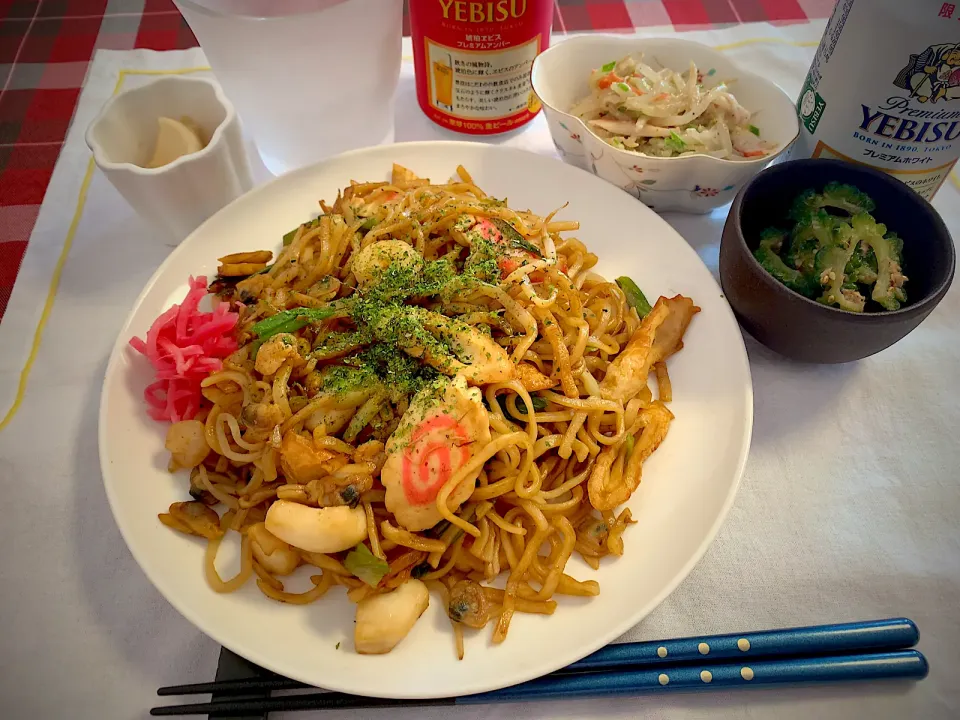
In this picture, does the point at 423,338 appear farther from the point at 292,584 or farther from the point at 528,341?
the point at 292,584

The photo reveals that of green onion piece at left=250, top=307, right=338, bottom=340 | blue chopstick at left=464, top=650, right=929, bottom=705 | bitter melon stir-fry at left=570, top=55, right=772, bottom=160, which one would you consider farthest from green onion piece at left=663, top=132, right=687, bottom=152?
blue chopstick at left=464, top=650, right=929, bottom=705

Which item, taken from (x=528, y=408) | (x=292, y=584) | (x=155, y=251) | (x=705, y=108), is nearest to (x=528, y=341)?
(x=528, y=408)

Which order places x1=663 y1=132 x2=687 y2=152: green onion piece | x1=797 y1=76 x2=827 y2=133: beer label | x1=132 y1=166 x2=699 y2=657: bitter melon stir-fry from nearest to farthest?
x1=132 y1=166 x2=699 y2=657: bitter melon stir-fry
x1=797 y1=76 x2=827 y2=133: beer label
x1=663 y1=132 x2=687 y2=152: green onion piece

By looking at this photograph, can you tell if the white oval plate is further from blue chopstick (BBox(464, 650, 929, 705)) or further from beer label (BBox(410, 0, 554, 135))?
beer label (BBox(410, 0, 554, 135))

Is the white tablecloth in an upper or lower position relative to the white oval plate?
lower

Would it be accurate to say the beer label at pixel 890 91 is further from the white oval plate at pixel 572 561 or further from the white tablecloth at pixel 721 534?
the white oval plate at pixel 572 561

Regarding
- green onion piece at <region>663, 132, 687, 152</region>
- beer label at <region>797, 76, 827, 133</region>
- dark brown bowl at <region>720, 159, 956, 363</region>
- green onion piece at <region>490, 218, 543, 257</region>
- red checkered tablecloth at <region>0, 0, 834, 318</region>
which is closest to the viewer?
dark brown bowl at <region>720, 159, 956, 363</region>

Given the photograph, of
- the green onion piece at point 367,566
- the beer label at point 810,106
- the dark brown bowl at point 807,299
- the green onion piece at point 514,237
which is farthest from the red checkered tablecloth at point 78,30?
the green onion piece at point 367,566

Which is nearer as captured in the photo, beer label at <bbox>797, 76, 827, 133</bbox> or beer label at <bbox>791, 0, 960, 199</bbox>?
beer label at <bbox>791, 0, 960, 199</bbox>
